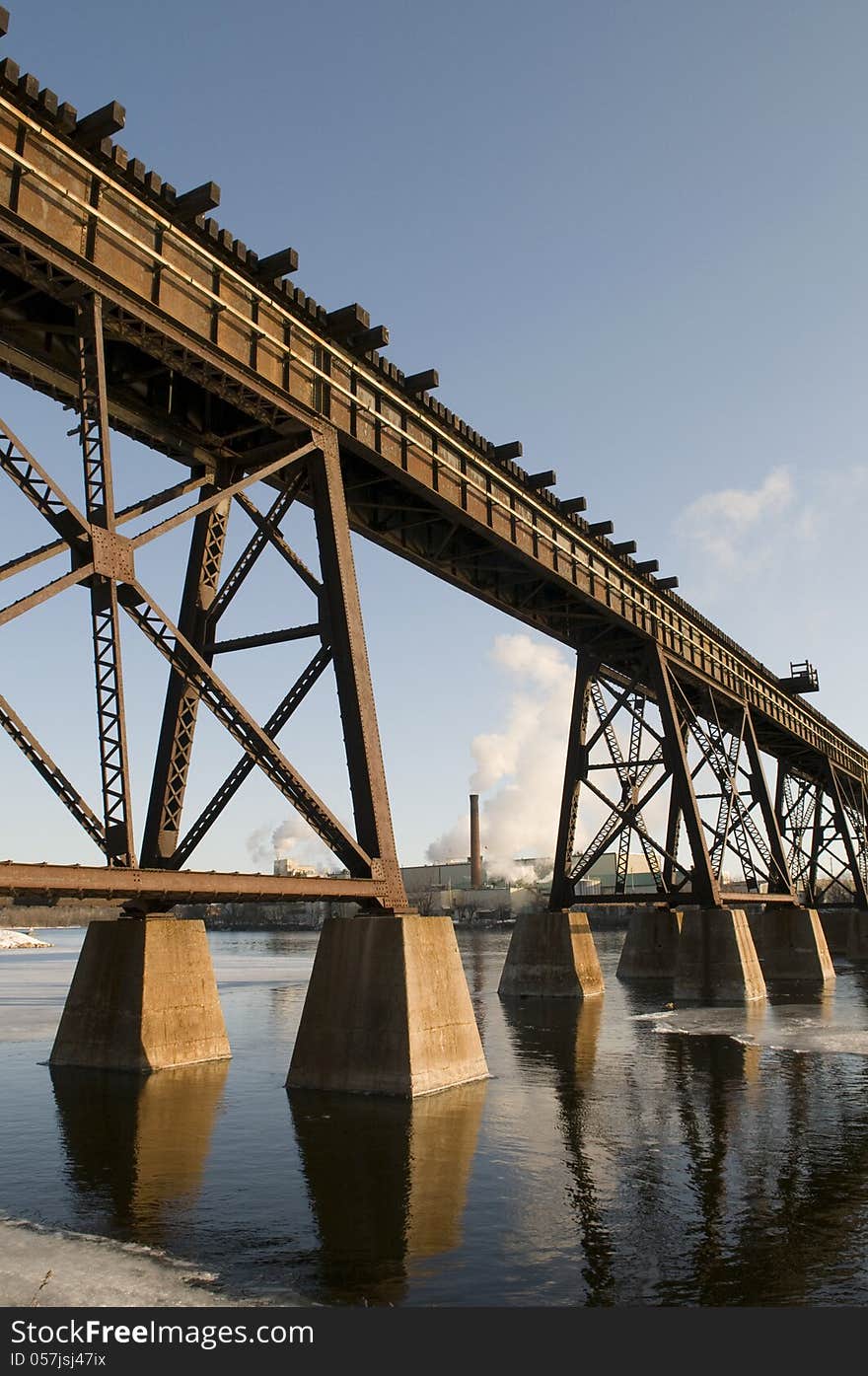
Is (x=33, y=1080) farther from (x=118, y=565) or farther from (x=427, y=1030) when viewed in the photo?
Result: (x=118, y=565)

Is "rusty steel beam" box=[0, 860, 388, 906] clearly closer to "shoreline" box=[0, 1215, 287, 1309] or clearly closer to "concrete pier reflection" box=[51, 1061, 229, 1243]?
A: "concrete pier reflection" box=[51, 1061, 229, 1243]

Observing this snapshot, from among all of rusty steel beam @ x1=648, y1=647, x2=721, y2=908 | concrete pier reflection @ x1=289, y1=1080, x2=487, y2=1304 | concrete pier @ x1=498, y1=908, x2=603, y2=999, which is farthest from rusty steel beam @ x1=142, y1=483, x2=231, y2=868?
rusty steel beam @ x1=648, y1=647, x2=721, y2=908

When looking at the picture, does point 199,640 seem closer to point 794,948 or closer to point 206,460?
point 206,460

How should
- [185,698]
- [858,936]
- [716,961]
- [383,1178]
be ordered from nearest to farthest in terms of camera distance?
[383,1178]
[185,698]
[716,961]
[858,936]

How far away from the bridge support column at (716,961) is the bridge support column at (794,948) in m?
10.6

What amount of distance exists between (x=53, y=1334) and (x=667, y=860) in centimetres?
3156

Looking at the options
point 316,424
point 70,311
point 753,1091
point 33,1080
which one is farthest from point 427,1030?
point 70,311

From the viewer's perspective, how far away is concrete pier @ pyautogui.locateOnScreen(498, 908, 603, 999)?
35094mm

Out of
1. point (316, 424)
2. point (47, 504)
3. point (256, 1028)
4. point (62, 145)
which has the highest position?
point (62, 145)

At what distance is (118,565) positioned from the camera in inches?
562

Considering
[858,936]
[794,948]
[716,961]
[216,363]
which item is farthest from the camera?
[858,936]

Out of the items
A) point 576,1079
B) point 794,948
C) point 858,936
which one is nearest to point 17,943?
point 858,936

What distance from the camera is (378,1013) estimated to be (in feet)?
52.7

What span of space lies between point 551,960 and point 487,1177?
23842 millimetres
